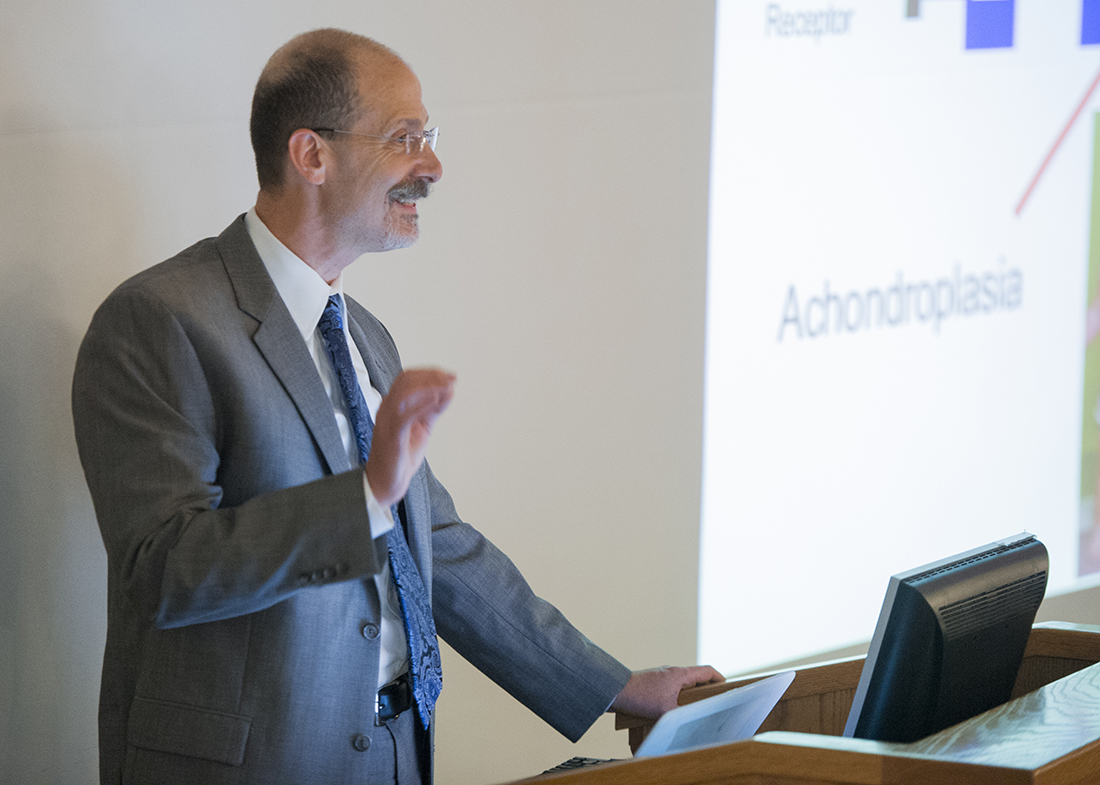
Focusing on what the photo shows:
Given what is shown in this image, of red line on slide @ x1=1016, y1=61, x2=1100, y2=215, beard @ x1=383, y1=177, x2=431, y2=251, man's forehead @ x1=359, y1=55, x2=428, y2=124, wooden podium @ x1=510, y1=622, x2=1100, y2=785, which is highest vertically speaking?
red line on slide @ x1=1016, y1=61, x2=1100, y2=215

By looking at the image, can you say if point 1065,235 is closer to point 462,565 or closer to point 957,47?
point 957,47

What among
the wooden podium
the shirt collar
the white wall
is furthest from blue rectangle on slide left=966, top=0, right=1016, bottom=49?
the wooden podium

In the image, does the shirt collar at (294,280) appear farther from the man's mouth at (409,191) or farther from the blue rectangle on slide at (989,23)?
the blue rectangle on slide at (989,23)

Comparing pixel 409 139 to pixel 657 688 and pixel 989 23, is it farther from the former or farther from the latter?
pixel 989 23

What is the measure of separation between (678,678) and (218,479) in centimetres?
81

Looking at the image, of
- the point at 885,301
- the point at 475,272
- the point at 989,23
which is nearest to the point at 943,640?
the point at 475,272

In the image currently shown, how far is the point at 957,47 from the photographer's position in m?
3.69

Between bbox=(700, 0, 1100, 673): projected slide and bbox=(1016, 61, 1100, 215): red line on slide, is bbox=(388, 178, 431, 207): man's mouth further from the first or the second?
bbox=(1016, 61, 1100, 215): red line on slide

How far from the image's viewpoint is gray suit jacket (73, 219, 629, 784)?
1.45 m

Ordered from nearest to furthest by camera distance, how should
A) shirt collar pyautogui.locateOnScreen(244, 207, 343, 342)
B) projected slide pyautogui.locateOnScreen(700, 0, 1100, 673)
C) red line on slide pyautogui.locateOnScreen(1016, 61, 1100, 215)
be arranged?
shirt collar pyautogui.locateOnScreen(244, 207, 343, 342), projected slide pyautogui.locateOnScreen(700, 0, 1100, 673), red line on slide pyautogui.locateOnScreen(1016, 61, 1100, 215)

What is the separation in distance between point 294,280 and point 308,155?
20 cm

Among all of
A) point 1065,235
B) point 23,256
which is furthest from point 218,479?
point 1065,235

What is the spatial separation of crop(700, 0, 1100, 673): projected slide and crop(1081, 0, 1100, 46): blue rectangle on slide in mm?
10

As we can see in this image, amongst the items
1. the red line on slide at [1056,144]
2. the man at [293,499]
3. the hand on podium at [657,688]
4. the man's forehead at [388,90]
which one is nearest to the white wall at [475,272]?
the man at [293,499]
